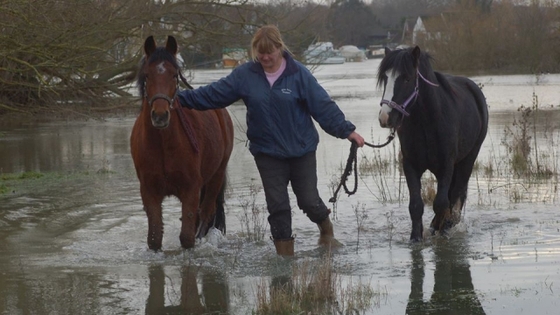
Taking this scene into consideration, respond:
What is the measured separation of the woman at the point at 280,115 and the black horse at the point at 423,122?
964mm

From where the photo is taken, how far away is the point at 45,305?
6223 millimetres

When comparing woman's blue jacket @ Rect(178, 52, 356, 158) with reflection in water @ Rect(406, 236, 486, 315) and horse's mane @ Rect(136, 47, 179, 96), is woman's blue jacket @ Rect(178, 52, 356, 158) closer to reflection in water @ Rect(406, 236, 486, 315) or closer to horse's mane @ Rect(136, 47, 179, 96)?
horse's mane @ Rect(136, 47, 179, 96)

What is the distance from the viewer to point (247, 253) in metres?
8.15

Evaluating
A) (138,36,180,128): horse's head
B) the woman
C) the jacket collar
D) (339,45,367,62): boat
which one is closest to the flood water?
the woman

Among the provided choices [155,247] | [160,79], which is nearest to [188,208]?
[155,247]

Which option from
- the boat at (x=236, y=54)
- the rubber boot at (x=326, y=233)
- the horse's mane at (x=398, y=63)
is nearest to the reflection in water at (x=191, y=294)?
the rubber boot at (x=326, y=233)

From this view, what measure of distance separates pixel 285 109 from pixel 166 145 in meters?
1.05

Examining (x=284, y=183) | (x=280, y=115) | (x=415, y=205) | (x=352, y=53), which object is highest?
(x=352, y=53)

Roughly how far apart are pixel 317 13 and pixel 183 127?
13.7 metres

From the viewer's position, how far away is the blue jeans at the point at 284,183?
23.7ft

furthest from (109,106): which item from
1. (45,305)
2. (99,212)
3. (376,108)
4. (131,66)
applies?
(376,108)

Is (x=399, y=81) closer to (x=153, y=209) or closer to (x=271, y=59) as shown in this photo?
(x=271, y=59)

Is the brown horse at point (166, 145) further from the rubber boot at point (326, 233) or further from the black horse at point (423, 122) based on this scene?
the black horse at point (423, 122)

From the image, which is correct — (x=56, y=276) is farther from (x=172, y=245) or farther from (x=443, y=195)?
(x=443, y=195)
